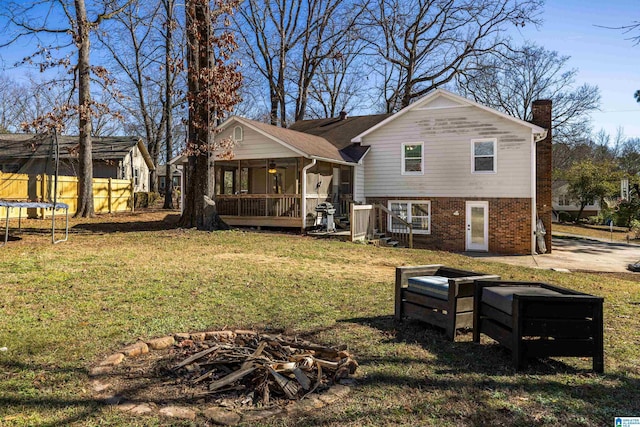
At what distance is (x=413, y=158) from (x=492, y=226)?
4231 millimetres

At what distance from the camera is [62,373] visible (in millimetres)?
3465

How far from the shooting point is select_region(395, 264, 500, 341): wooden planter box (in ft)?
15.0

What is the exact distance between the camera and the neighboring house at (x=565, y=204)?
41953 millimetres

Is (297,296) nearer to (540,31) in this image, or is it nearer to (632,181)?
(540,31)

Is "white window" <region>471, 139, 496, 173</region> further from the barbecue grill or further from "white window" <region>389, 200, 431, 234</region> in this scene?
the barbecue grill

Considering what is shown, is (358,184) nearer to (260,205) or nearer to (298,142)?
(298,142)

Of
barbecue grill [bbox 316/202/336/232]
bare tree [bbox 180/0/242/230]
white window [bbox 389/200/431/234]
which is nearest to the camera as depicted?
bare tree [bbox 180/0/242/230]

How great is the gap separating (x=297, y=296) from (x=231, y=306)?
3.66 ft

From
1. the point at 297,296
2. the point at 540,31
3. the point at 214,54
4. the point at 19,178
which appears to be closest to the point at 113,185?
the point at 19,178

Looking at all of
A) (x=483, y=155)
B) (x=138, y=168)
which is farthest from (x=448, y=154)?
(x=138, y=168)

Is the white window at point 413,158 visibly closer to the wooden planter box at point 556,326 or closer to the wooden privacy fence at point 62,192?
the wooden privacy fence at point 62,192

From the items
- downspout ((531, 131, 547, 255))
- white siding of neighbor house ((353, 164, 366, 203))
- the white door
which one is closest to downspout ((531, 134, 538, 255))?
downspout ((531, 131, 547, 255))

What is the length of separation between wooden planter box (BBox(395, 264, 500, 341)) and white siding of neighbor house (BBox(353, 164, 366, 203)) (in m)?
Result: 12.9

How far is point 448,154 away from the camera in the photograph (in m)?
17.2
